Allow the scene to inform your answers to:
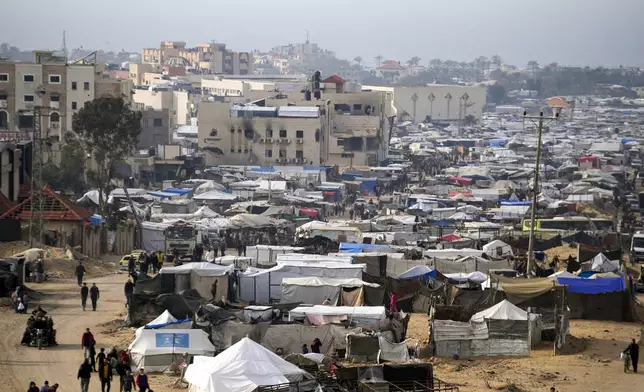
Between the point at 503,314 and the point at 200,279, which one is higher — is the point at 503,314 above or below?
above

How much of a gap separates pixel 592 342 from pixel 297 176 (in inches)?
1357

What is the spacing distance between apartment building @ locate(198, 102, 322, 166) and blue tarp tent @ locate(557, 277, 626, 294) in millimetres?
40257

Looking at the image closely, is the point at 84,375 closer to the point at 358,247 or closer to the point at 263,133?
the point at 358,247

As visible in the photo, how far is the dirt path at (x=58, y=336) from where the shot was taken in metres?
19.0

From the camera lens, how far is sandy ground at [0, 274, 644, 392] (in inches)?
760

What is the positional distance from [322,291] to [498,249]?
9213 mm

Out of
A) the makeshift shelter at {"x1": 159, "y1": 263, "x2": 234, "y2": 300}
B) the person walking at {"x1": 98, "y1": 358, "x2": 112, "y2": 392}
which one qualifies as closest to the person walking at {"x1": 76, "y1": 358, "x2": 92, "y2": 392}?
the person walking at {"x1": 98, "y1": 358, "x2": 112, "y2": 392}

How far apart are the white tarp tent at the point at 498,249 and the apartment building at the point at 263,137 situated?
32.8 metres

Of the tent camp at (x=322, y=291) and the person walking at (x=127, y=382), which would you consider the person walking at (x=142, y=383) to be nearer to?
the person walking at (x=127, y=382)

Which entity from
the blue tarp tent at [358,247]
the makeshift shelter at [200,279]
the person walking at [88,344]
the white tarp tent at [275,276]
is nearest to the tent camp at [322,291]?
the white tarp tent at [275,276]

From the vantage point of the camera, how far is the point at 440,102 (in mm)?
138500

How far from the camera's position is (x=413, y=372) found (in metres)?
17.8

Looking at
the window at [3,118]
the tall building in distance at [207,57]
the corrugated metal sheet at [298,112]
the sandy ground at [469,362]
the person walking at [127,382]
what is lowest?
the sandy ground at [469,362]

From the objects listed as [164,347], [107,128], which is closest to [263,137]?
[107,128]
